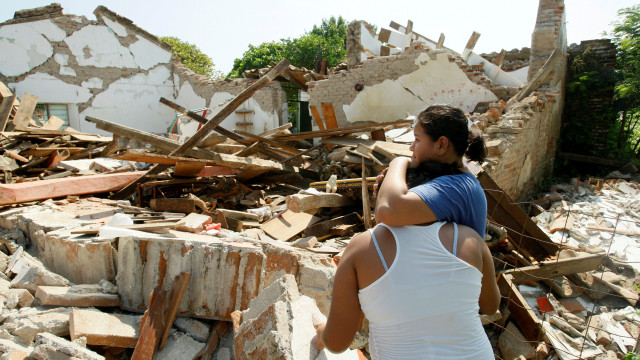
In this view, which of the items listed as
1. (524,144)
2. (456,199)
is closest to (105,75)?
(524,144)

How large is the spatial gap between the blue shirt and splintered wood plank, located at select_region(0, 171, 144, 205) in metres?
4.95

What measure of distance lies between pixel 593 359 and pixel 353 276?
3.35 m

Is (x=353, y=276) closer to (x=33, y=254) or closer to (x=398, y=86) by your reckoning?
(x=33, y=254)

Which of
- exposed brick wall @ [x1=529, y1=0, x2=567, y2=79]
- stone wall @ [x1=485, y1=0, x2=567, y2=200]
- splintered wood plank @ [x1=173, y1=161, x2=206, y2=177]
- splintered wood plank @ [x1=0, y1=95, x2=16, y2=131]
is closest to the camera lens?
splintered wood plank @ [x1=173, y1=161, x2=206, y2=177]

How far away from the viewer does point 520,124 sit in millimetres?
6250

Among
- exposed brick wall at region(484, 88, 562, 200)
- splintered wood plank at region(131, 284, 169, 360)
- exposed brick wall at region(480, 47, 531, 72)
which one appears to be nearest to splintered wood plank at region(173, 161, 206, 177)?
splintered wood plank at region(131, 284, 169, 360)

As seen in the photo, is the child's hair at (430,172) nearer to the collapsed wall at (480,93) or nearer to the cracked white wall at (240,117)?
the collapsed wall at (480,93)

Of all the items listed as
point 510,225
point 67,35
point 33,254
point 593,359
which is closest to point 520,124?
point 510,225

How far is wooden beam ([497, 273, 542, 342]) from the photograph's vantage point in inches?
133

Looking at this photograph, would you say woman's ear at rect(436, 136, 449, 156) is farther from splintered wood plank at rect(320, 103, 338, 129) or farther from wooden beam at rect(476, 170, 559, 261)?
splintered wood plank at rect(320, 103, 338, 129)

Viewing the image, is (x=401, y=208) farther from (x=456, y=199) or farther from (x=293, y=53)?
(x=293, y=53)

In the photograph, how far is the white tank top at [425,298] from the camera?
4.04ft

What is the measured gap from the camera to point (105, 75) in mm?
13578

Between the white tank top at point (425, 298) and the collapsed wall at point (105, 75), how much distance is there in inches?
487
